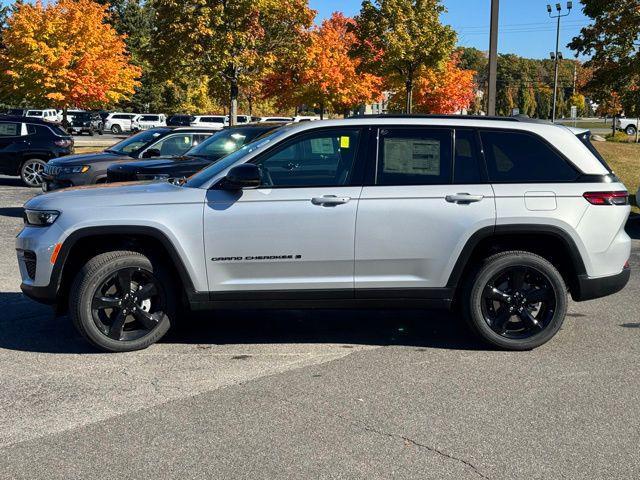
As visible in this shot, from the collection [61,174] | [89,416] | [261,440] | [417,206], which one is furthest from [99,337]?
[61,174]

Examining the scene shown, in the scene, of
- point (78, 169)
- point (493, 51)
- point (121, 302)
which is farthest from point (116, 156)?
point (121, 302)

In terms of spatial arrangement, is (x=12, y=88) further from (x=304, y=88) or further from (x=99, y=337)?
(x=99, y=337)

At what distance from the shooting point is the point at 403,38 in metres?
29.9

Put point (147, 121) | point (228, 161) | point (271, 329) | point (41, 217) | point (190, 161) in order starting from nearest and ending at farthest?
point (41, 217)
point (228, 161)
point (271, 329)
point (190, 161)
point (147, 121)

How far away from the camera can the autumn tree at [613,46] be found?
60.7 feet

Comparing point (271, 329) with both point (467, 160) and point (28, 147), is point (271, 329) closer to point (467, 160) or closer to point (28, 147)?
point (467, 160)

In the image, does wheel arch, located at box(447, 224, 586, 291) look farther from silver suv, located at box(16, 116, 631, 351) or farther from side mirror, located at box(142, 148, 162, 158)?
side mirror, located at box(142, 148, 162, 158)

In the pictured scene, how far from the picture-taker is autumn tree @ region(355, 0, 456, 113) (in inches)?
1176

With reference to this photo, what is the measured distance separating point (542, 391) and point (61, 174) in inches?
420

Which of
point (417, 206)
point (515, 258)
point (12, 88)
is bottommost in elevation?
point (515, 258)

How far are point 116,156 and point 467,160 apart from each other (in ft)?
31.4

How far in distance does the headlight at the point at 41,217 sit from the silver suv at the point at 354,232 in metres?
0.01

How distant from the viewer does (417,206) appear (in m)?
5.76

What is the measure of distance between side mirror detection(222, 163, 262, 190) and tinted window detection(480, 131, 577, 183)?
72.4 inches
